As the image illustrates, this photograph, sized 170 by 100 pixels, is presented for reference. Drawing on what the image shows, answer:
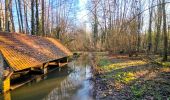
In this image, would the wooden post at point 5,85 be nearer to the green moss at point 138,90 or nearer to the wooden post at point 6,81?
the wooden post at point 6,81

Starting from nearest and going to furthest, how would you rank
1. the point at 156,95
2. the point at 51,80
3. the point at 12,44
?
the point at 156,95 → the point at 12,44 → the point at 51,80

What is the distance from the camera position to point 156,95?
7.53 metres

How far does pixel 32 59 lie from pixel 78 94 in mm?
4250

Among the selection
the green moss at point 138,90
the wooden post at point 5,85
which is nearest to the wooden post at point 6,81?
the wooden post at point 5,85

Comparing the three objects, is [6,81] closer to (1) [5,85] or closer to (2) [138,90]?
(1) [5,85]

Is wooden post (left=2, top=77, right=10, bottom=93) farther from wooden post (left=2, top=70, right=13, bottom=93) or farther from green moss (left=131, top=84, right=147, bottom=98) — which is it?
green moss (left=131, top=84, right=147, bottom=98)

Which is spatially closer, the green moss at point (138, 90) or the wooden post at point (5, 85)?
the green moss at point (138, 90)

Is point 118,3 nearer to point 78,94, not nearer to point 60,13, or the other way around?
point 60,13

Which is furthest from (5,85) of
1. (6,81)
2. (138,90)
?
(138,90)

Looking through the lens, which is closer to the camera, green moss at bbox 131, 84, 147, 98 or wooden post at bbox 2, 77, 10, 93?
green moss at bbox 131, 84, 147, 98

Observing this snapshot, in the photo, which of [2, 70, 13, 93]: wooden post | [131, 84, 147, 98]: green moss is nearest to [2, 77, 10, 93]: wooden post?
[2, 70, 13, 93]: wooden post

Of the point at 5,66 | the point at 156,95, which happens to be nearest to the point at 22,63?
the point at 5,66

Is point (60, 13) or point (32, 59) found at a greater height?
point (60, 13)

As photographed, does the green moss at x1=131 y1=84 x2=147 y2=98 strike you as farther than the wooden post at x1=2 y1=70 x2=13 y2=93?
No
